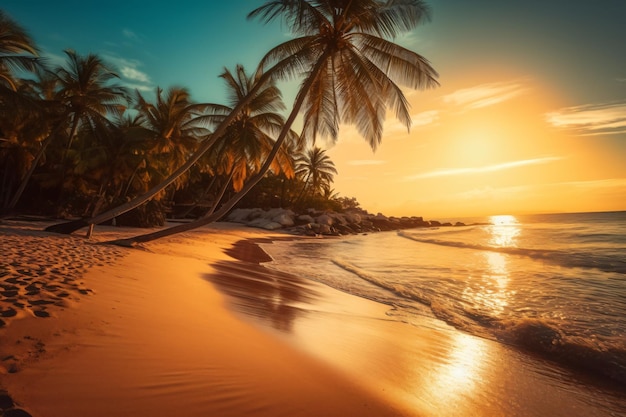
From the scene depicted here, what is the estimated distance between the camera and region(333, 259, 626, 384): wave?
3.54 meters

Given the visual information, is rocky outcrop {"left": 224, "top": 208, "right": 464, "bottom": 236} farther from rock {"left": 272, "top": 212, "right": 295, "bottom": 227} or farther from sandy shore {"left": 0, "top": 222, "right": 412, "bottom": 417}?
sandy shore {"left": 0, "top": 222, "right": 412, "bottom": 417}

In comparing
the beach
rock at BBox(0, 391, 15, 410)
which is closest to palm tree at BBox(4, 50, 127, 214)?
the beach

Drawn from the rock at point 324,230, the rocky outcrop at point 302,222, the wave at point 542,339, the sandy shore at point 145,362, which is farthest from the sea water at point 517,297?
the rocky outcrop at point 302,222

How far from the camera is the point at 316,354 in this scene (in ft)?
9.22

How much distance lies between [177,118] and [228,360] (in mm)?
18606

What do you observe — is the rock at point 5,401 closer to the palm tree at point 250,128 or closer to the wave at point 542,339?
the wave at point 542,339

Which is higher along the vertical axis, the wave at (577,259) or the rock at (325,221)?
the rock at (325,221)

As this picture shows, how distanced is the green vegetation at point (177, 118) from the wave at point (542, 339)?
6801 millimetres

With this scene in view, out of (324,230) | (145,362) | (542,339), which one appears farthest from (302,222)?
(145,362)

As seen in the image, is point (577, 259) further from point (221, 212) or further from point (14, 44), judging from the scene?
point (14, 44)

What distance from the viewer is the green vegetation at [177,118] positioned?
32.6 feet

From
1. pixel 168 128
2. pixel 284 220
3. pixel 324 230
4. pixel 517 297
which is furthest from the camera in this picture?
pixel 284 220

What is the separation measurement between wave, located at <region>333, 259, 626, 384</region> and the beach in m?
0.42

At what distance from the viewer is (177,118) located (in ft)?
58.8
